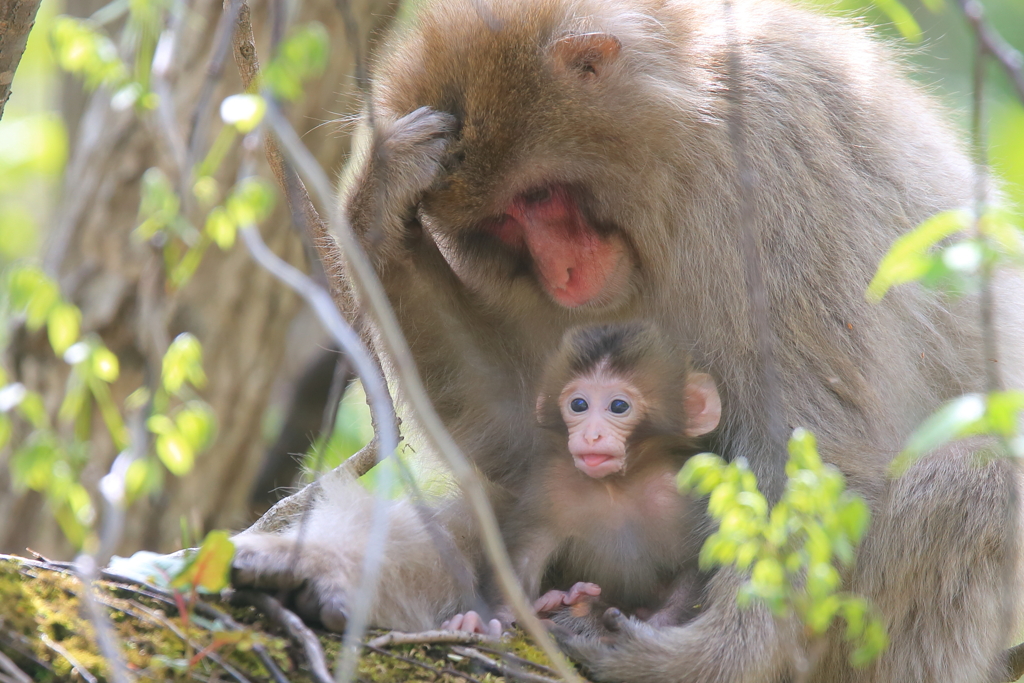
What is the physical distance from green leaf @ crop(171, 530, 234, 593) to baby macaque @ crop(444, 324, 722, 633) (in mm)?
902

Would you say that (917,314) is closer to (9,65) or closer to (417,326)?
(417,326)

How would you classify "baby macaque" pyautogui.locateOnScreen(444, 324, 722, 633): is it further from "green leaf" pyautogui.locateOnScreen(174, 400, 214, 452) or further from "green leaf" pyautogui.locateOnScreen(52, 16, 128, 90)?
"green leaf" pyautogui.locateOnScreen(52, 16, 128, 90)

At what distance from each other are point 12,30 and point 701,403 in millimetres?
2163

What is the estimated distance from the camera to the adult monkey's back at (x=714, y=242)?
9.64ft

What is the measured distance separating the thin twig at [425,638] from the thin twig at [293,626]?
0.60 feet

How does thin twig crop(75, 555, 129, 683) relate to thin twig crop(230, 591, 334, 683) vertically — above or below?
above

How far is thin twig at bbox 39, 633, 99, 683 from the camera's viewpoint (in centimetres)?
227

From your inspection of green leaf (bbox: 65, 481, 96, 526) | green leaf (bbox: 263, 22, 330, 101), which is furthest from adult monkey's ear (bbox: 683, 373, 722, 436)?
green leaf (bbox: 65, 481, 96, 526)

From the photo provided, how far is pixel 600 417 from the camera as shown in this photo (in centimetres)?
321

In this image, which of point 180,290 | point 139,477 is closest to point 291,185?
point 139,477

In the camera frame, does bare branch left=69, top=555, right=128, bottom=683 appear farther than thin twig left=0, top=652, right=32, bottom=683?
No

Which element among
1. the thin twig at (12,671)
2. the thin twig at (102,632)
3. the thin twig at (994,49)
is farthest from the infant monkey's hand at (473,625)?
the thin twig at (994,49)

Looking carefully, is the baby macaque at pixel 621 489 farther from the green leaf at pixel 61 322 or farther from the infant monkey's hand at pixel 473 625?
the green leaf at pixel 61 322

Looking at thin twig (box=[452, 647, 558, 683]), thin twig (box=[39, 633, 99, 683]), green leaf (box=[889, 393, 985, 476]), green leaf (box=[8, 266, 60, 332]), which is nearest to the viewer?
green leaf (box=[889, 393, 985, 476])
